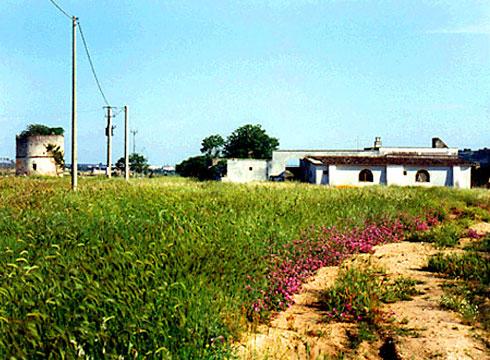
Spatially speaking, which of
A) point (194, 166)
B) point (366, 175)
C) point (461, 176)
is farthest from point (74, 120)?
point (194, 166)

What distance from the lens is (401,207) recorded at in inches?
559

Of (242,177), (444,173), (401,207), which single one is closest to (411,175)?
(444,173)

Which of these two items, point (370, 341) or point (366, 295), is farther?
point (366, 295)

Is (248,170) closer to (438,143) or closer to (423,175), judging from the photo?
(423,175)

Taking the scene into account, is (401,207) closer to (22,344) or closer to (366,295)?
(366,295)

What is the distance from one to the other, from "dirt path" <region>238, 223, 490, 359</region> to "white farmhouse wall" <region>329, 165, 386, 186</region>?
3035 centimetres

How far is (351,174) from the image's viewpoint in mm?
36969

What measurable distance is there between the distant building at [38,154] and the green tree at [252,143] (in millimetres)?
32807

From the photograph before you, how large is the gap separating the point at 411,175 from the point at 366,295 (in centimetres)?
3400

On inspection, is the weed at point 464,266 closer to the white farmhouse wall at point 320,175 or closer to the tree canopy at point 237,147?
the white farmhouse wall at point 320,175

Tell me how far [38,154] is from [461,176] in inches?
1564

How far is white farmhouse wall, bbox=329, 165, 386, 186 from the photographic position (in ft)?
120

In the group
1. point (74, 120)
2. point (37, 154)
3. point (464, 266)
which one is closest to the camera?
point (464, 266)

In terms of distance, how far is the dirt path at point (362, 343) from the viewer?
4.47m
